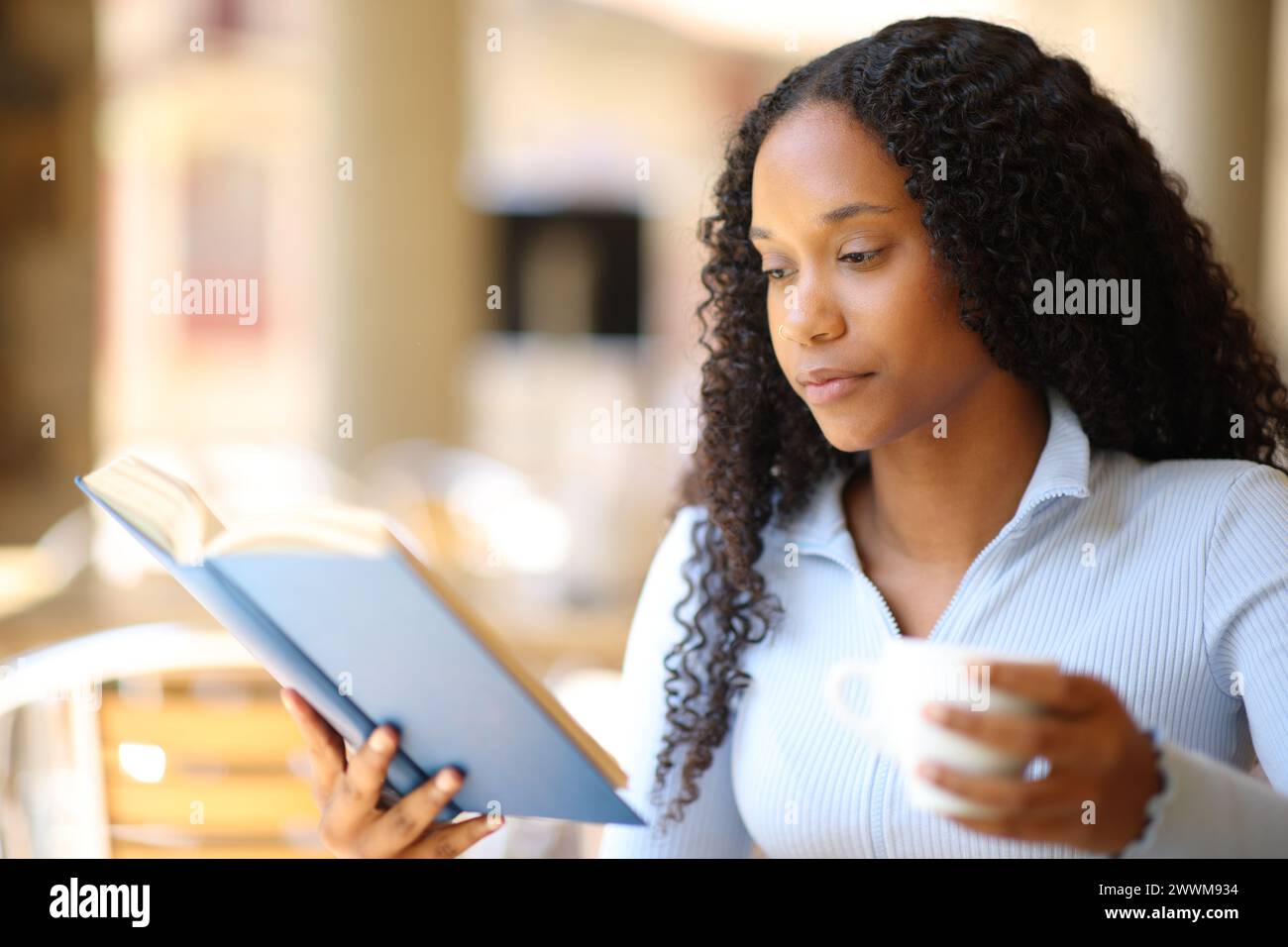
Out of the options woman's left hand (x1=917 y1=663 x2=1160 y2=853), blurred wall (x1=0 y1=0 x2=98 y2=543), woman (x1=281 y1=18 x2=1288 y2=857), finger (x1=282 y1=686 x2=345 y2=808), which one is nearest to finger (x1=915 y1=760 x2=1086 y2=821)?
woman's left hand (x1=917 y1=663 x2=1160 y2=853)

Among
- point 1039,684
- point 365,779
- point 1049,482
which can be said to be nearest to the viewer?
point 1039,684

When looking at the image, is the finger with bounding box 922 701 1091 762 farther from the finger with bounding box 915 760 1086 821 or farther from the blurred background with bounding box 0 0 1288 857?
the blurred background with bounding box 0 0 1288 857

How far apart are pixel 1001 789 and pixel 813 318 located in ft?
1.55

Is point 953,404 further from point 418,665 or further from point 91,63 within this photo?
point 91,63

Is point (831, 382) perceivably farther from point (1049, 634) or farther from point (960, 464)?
point (1049, 634)

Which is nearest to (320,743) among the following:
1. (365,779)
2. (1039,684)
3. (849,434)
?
(365,779)

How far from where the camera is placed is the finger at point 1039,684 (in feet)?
2.44

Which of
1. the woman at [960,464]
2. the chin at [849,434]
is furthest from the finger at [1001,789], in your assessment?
the chin at [849,434]

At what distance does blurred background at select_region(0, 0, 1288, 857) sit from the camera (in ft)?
5.36

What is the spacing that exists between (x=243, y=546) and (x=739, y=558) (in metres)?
0.54

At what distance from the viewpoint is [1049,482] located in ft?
3.84

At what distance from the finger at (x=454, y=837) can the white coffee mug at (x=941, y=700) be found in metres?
0.43
